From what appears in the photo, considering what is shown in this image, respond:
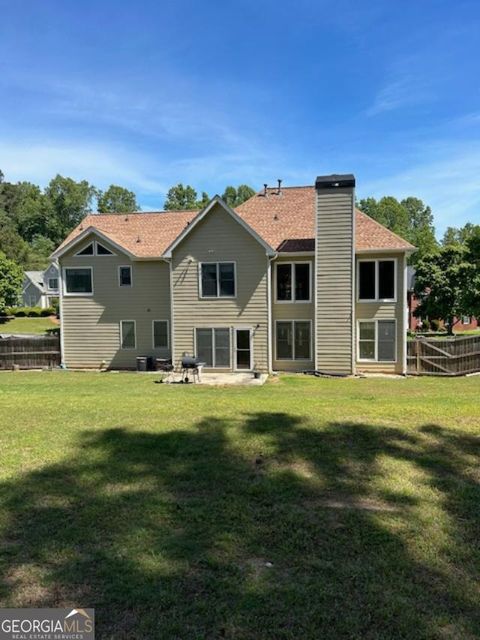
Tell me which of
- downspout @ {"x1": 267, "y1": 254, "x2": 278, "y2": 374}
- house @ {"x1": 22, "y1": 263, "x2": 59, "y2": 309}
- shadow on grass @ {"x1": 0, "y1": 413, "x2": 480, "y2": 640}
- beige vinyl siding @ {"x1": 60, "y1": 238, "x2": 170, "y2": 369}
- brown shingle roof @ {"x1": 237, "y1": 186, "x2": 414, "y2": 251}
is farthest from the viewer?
house @ {"x1": 22, "y1": 263, "x2": 59, "y2": 309}

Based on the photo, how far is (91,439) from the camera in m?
7.18

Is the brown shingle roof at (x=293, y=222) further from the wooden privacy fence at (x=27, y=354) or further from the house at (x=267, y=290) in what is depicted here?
the wooden privacy fence at (x=27, y=354)

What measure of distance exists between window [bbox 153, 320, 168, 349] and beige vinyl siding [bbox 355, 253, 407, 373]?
8.52 m

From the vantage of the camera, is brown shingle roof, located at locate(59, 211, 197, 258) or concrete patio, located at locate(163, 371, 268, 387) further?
brown shingle roof, located at locate(59, 211, 197, 258)

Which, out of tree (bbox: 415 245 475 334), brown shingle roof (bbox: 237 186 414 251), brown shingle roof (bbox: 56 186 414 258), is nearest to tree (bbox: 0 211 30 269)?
brown shingle roof (bbox: 56 186 414 258)

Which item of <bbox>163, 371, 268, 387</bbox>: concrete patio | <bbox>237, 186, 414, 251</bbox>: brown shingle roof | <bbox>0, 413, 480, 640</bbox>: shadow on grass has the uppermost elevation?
<bbox>237, 186, 414, 251</bbox>: brown shingle roof

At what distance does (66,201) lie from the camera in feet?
307

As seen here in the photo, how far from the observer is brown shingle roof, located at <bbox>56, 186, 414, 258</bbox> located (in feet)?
64.5

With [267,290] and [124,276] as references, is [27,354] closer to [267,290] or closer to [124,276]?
[124,276]

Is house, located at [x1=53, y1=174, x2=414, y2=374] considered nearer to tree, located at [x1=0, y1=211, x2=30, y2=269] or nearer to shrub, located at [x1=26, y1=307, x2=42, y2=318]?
shrub, located at [x1=26, y1=307, x2=42, y2=318]

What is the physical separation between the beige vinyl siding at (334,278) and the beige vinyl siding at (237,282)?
2.33m

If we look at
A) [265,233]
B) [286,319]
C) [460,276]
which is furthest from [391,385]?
[460,276]

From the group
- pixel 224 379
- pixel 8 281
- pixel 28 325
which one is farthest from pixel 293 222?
pixel 8 281

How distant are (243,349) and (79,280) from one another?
333 inches
